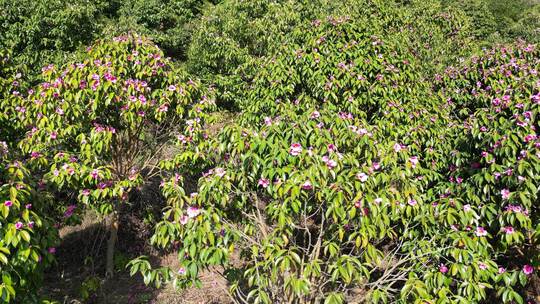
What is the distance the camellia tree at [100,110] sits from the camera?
12.9ft

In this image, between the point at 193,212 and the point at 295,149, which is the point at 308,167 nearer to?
the point at 295,149

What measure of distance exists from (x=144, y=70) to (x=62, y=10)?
5.68m

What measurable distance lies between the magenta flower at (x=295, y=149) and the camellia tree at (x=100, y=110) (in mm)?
1738

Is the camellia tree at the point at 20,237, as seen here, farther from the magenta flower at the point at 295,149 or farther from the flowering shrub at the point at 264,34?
the flowering shrub at the point at 264,34

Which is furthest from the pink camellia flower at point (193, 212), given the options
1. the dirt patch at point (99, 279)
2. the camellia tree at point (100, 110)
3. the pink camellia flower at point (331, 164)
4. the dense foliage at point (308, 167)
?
the dirt patch at point (99, 279)

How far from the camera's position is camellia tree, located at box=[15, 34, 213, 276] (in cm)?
393

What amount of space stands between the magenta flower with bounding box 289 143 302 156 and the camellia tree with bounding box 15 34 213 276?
68.4 inches

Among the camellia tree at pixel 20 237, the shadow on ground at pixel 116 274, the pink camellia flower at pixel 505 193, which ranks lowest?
the shadow on ground at pixel 116 274

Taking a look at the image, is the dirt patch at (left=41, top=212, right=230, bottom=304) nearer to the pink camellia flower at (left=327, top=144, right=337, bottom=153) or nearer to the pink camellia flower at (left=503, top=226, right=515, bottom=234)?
the pink camellia flower at (left=327, top=144, right=337, bottom=153)

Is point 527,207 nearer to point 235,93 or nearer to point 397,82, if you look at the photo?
point 397,82

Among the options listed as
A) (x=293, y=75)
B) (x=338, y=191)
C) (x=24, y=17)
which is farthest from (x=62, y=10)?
(x=338, y=191)

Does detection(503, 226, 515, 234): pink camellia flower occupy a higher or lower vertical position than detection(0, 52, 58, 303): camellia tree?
lower

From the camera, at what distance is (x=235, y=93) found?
27.0ft

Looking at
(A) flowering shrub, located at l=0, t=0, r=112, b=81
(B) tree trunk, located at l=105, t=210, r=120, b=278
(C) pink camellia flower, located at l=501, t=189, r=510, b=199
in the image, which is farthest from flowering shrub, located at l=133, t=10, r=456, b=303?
(A) flowering shrub, located at l=0, t=0, r=112, b=81
